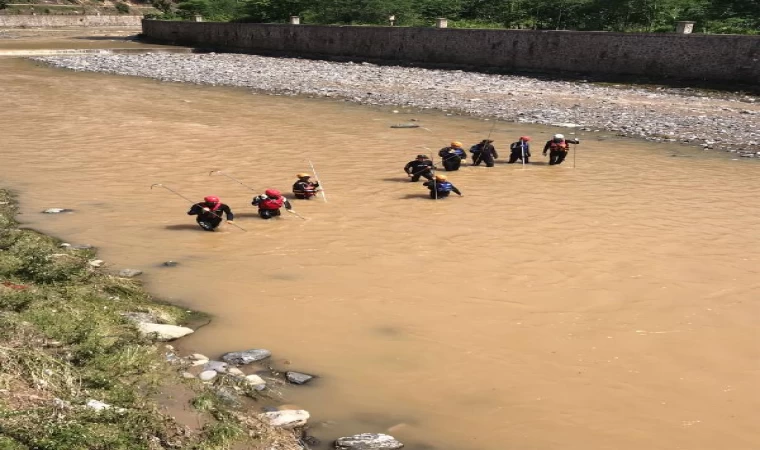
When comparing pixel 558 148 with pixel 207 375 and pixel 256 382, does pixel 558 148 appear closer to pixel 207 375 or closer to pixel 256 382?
pixel 256 382

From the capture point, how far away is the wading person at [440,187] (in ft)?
43.7

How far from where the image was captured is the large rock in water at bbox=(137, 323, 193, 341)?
23.3 ft

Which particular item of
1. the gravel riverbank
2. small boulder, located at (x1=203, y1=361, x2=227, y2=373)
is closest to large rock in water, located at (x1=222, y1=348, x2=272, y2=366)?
small boulder, located at (x1=203, y1=361, x2=227, y2=373)

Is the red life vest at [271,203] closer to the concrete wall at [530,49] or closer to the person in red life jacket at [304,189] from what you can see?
the person in red life jacket at [304,189]

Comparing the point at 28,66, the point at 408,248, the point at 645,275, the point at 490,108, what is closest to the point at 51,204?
the point at 408,248

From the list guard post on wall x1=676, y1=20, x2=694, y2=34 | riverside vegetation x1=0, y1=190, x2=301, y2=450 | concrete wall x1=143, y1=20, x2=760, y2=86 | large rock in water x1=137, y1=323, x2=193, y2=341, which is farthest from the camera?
guard post on wall x1=676, y1=20, x2=694, y2=34

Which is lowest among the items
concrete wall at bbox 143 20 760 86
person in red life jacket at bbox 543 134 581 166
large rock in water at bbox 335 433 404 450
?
large rock in water at bbox 335 433 404 450

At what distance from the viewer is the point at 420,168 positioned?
14.6 meters

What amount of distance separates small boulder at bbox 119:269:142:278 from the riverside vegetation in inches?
30.7

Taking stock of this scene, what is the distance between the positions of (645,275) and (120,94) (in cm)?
2272

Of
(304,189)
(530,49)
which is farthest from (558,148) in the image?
(530,49)

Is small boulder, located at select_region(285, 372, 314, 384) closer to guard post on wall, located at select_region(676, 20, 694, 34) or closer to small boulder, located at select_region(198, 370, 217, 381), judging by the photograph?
small boulder, located at select_region(198, 370, 217, 381)

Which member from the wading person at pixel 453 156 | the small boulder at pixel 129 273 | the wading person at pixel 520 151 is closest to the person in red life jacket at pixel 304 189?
the wading person at pixel 453 156

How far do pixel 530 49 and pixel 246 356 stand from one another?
30999 millimetres
